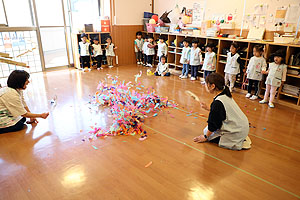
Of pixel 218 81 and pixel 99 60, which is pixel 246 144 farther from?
pixel 99 60

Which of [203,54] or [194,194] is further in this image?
[203,54]

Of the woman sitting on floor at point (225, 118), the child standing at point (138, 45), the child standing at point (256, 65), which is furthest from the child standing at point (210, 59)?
the child standing at point (138, 45)

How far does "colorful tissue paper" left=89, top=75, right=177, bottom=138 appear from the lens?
332cm

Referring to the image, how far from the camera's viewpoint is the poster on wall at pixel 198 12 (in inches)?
262

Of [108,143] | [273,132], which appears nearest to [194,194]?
[108,143]

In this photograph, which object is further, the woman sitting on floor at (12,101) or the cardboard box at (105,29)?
the cardboard box at (105,29)

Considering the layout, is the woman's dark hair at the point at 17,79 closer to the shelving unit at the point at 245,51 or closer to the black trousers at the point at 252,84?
the black trousers at the point at 252,84

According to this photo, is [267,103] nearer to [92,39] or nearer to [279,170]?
[279,170]

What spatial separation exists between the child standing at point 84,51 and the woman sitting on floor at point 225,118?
5.49 metres

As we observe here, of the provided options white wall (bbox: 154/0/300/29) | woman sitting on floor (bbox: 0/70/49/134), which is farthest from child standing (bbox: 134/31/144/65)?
woman sitting on floor (bbox: 0/70/49/134)

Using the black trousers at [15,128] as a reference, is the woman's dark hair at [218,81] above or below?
above

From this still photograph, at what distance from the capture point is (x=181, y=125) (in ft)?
11.8

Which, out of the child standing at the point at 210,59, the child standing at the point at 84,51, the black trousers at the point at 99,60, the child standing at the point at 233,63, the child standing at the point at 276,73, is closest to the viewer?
the child standing at the point at 276,73

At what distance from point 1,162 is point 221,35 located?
219 inches
